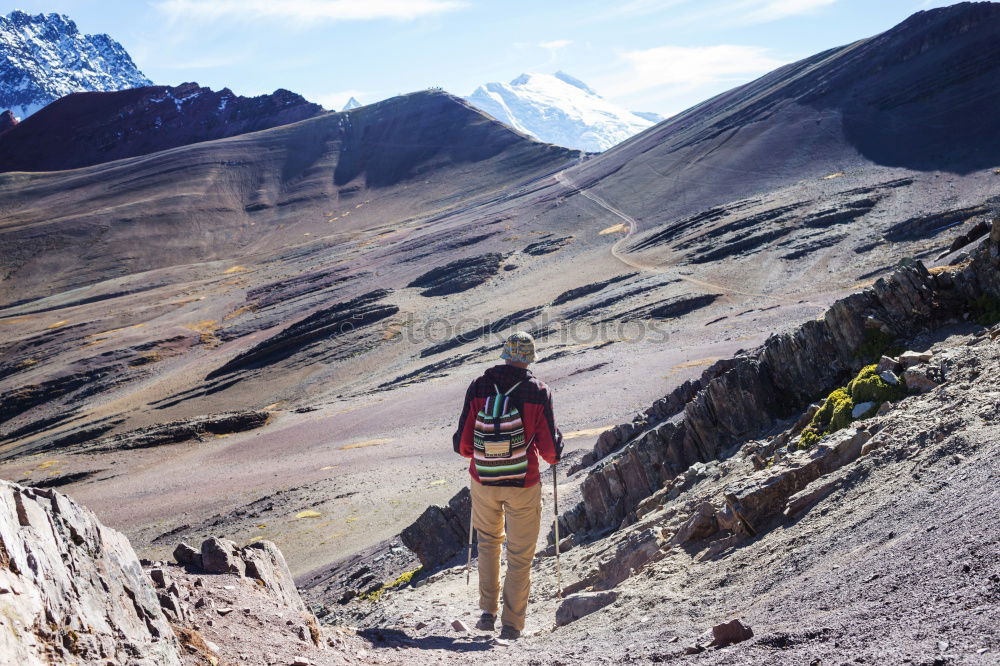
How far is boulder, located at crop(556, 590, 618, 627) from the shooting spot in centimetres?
580

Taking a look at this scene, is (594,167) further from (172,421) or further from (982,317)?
(982,317)

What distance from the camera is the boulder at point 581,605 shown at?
229 inches

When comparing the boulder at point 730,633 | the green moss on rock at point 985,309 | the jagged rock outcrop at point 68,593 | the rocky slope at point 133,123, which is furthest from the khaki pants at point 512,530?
the rocky slope at point 133,123

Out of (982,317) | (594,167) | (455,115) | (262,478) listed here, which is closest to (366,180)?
(455,115)

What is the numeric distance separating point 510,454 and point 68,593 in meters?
2.82

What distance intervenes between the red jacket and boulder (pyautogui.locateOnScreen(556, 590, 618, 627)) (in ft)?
3.44

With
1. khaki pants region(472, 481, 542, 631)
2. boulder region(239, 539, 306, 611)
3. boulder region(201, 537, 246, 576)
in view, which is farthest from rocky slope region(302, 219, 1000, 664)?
boulder region(201, 537, 246, 576)

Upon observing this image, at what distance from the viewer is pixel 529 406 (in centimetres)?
546

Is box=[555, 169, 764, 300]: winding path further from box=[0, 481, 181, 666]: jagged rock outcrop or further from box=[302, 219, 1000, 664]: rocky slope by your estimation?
box=[0, 481, 181, 666]: jagged rock outcrop

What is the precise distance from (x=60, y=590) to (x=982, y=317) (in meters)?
7.64

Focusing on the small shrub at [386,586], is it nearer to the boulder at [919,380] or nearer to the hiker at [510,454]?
the hiker at [510,454]

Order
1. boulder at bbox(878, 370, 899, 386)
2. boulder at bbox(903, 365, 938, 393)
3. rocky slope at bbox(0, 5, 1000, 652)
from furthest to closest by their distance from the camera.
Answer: rocky slope at bbox(0, 5, 1000, 652), boulder at bbox(878, 370, 899, 386), boulder at bbox(903, 365, 938, 393)

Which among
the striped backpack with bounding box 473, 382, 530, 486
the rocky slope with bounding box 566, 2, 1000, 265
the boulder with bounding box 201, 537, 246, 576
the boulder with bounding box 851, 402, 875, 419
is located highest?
the rocky slope with bounding box 566, 2, 1000, 265

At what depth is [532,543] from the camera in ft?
19.2
